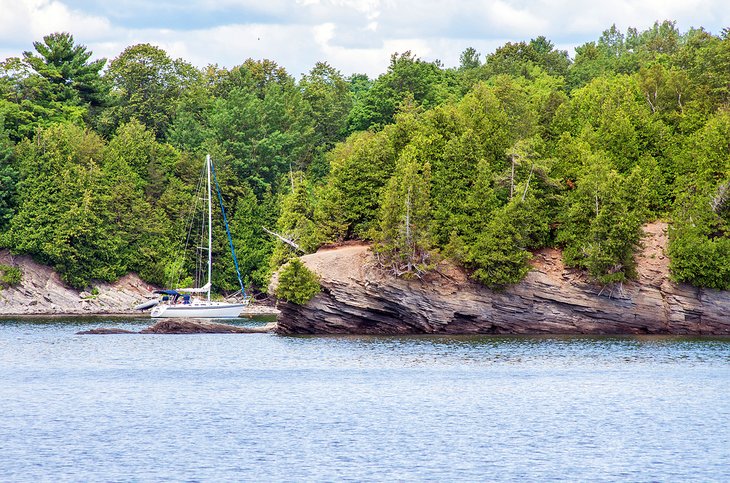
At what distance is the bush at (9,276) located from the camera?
111m

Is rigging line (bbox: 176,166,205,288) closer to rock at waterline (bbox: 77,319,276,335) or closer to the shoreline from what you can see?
the shoreline

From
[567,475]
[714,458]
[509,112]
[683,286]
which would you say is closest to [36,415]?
[567,475]

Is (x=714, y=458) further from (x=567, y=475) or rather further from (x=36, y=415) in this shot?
(x=36, y=415)

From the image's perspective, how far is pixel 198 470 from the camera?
37.8 metres

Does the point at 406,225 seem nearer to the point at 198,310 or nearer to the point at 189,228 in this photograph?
the point at 198,310

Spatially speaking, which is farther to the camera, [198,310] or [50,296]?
[50,296]

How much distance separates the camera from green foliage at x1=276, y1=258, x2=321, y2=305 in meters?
77.9

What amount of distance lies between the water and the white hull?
27.8 metres

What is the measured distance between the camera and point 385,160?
89.4 meters

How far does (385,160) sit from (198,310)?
2604cm

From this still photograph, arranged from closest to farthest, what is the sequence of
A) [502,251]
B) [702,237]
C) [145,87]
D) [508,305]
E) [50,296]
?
[502,251], [508,305], [702,237], [50,296], [145,87]

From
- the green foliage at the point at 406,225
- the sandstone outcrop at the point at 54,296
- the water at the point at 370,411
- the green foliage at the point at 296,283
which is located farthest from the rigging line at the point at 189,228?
the water at the point at 370,411

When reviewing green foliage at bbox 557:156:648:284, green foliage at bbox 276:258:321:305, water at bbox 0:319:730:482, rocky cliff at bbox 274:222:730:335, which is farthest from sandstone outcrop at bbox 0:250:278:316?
green foliage at bbox 557:156:648:284

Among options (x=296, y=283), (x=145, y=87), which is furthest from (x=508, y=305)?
(x=145, y=87)
